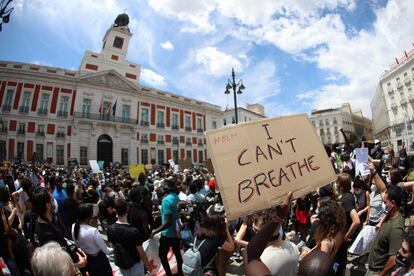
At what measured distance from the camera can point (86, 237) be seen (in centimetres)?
287

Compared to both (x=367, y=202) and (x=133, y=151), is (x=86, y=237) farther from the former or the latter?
(x=133, y=151)

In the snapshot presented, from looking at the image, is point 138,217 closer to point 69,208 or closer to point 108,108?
point 69,208

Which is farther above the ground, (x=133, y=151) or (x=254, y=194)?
(x=133, y=151)

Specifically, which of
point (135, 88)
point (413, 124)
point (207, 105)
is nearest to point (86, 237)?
point (135, 88)

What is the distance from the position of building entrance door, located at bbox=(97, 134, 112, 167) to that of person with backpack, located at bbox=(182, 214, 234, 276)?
101 ft

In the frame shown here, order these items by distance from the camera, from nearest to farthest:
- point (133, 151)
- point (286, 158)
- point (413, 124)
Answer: point (286, 158), point (133, 151), point (413, 124)

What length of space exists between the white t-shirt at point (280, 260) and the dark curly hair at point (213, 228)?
2.35 ft

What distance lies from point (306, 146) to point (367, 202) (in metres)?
3.21

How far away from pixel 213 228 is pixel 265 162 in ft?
3.56

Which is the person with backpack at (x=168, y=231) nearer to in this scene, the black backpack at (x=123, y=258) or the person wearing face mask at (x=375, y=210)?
the black backpack at (x=123, y=258)

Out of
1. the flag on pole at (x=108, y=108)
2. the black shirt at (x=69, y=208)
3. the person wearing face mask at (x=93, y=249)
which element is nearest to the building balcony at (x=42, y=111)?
the flag on pole at (x=108, y=108)

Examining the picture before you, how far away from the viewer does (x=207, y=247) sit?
9.03ft

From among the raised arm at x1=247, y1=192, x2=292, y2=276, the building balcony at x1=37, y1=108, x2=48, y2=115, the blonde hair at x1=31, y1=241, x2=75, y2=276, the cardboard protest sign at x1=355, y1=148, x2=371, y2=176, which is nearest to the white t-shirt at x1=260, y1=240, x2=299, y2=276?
the raised arm at x1=247, y1=192, x2=292, y2=276

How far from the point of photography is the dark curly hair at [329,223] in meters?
2.35
